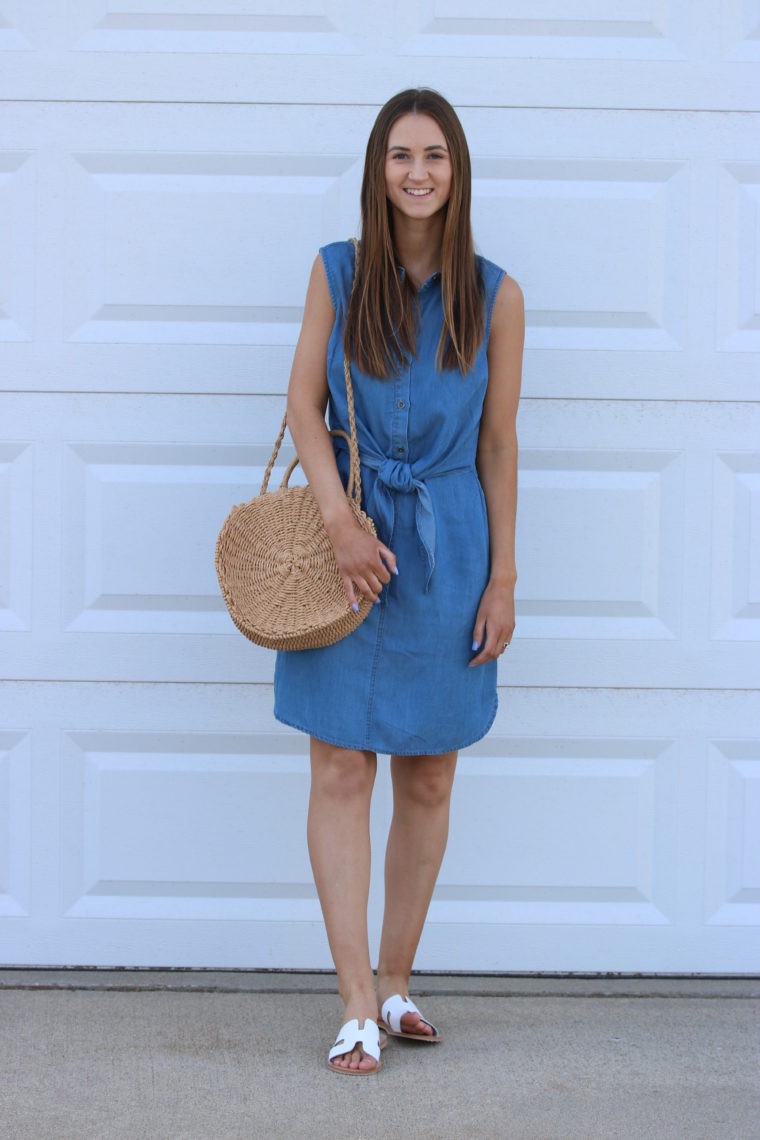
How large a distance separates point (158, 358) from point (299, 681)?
0.85 m

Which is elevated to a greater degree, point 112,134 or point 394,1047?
point 112,134

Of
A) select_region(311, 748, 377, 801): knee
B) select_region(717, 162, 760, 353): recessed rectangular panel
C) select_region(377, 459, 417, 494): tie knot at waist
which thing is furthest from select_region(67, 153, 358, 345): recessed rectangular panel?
select_region(311, 748, 377, 801): knee

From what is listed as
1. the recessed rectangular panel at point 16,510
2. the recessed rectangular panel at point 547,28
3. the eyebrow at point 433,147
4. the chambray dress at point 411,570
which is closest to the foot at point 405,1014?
the chambray dress at point 411,570

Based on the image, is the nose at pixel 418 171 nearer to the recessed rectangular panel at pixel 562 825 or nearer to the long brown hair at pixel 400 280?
the long brown hair at pixel 400 280

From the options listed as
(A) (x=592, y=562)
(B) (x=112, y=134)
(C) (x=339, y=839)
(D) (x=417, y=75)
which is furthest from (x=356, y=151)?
(C) (x=339, y=839)

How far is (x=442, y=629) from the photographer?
7.18 ft

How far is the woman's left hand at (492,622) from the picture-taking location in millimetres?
2215

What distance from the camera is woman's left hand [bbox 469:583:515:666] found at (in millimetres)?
2215

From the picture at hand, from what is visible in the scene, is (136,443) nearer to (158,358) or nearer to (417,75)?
(158,358)

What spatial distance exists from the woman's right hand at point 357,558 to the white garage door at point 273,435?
2.05 ft

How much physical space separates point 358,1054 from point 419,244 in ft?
4.70

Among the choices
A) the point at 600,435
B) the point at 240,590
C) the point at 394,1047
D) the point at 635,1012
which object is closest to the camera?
the point at 240,590

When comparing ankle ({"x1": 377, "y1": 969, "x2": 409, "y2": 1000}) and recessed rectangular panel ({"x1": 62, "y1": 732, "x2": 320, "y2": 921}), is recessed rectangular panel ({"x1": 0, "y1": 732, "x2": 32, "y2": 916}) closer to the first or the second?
recessed rectangular panel ({"x1": 62, "y1": 732, "x2": 320, "y2": 921})

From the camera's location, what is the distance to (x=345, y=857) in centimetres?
220
